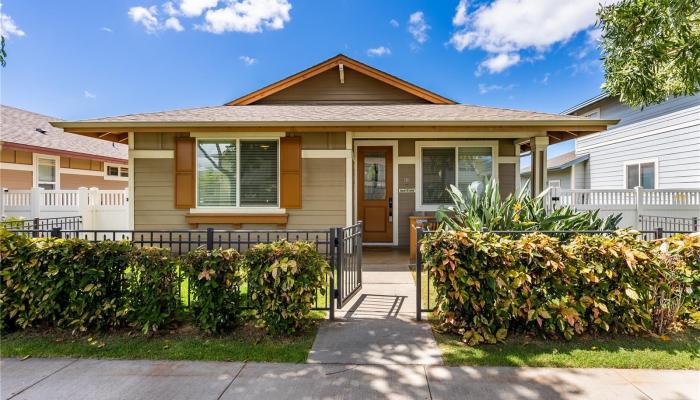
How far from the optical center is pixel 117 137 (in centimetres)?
768

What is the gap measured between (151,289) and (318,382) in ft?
6.69

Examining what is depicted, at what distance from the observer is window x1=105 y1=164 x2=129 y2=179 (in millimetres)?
15329

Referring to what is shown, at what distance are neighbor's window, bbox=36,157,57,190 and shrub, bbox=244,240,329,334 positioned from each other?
13.3 metres

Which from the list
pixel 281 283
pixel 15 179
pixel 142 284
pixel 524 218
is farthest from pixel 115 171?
pixel 524 218

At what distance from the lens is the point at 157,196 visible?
697 cm

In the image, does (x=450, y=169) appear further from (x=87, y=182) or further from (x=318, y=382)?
(x=87, y=182)

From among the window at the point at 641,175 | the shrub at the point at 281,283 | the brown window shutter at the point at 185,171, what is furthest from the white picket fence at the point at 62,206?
the window at the point at 641,175

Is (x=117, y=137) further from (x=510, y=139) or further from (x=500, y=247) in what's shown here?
(x=510, y=139)

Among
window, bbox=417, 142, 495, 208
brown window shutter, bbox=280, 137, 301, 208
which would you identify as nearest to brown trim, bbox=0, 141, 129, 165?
brown window shutter, bbox=280, 137, 301, 208

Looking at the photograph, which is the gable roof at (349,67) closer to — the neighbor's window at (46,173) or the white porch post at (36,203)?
the white porch post at (36,203)

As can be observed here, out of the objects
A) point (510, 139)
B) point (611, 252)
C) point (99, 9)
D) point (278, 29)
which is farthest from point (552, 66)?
point (99, 9)

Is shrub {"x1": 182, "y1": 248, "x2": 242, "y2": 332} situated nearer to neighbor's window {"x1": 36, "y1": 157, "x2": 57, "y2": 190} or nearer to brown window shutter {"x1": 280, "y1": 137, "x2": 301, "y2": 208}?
brown window shutter {"x1": 280, "y1": 137, "x2": 301, "y2": 208}

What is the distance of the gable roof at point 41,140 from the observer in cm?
1101

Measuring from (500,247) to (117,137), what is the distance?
8427 millimetres
